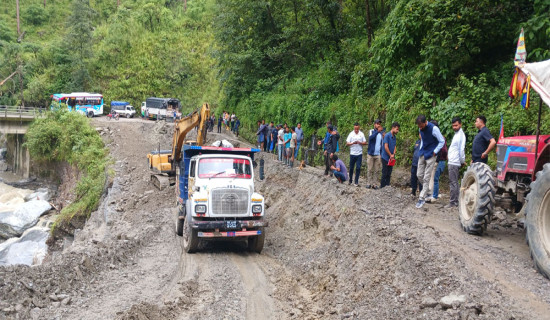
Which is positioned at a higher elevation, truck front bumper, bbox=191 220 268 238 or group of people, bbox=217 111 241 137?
group of people, bbox=217 111 241 137

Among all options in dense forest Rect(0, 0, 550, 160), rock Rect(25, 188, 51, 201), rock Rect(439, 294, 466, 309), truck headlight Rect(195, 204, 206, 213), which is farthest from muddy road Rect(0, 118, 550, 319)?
rock Rect(25, 188, 51, 201)

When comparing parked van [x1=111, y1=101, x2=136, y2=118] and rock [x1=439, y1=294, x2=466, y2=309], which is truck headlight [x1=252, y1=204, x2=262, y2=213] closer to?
rock [x1=439, y1=294, x2=466, y2=309]

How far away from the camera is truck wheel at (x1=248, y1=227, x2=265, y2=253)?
10.9m

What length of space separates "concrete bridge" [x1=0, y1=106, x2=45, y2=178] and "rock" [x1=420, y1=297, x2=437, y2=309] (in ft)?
129

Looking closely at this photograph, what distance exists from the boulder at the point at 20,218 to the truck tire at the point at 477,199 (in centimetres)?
2487

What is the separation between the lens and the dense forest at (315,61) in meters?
11.9

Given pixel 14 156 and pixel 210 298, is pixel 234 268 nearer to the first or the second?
pixel 210 298

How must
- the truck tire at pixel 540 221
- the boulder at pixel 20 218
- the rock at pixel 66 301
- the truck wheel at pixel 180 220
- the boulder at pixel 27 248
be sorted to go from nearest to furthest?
1. the truck tire at pixel 540 221
2. the rock at pixel 66 301
3. the truck wheel at pixel 180 220
4. the boulder at pixel 27 248
5. the boulder at pixel 20 218

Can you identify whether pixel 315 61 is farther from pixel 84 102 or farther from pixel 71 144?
pixel 84 102

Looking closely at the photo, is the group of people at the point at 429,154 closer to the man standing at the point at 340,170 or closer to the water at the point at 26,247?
the man standing at the point at 340,170

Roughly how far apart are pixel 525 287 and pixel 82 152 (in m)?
31.5

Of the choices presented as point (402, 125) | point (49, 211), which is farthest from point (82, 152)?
point (402, 125)

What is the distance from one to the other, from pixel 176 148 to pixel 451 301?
13507 millimetres

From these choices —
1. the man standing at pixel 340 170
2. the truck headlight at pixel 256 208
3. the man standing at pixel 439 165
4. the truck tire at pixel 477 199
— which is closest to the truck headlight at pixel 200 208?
the truck headlight at pixel 256 208
